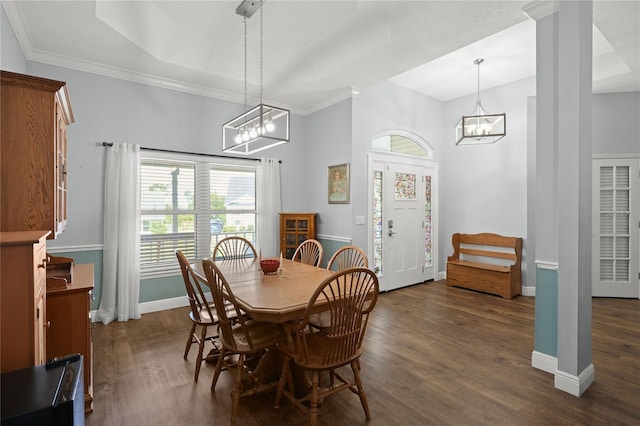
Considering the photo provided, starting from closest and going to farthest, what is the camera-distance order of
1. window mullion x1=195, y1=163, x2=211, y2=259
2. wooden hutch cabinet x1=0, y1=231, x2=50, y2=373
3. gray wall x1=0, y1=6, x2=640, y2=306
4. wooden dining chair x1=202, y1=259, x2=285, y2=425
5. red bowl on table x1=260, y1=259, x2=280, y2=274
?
1. wooden hutch cabinet x1=0, y1=231, x2=50, y2=373
2. wooden dining chair x1=202, y1=259, x2=285, y2=425
3. red bowl on table x1=260, y1=259, x2=280, y2=274
4. gray wall x1=0, y1=6, x2=640, y2=306
5. window mullion x1=195, y1=163, x2=211, y2=259

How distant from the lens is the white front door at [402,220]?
491cm

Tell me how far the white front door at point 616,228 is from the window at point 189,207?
5125 millimetres

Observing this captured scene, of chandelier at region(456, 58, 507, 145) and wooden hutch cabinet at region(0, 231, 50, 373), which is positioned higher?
chandelier at region(456, 58, 507, 145)

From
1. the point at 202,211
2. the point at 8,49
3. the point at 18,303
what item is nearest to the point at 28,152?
the point at 18,303

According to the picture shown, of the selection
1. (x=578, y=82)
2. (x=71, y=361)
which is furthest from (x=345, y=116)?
(x=71, y=361)

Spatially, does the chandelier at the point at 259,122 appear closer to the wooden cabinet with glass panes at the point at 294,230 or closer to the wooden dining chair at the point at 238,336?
the wooden dining chair at the point at 238,336

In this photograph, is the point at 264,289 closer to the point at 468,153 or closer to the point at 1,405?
the point at 1,405

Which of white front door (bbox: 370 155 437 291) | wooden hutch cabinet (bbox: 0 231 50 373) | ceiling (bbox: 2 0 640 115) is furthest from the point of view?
white front door (bbox: 370 155 437 291)

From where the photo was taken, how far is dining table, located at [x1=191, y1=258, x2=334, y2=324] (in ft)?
6.10

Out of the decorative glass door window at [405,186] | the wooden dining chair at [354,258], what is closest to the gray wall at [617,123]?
the decorative glass door window at [405,186]

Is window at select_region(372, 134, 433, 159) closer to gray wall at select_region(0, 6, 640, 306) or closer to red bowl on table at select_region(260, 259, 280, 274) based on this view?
gray wall at select_region(0, 6, 640, 306)

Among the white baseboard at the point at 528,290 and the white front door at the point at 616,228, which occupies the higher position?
the white front door at the point at 616,228

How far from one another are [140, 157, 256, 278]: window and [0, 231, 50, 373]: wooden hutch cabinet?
2.72 m

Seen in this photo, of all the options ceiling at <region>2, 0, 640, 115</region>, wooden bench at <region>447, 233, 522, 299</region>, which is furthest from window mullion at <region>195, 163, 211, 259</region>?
wooden bench at <region>447, 233, 522, 299</region>
